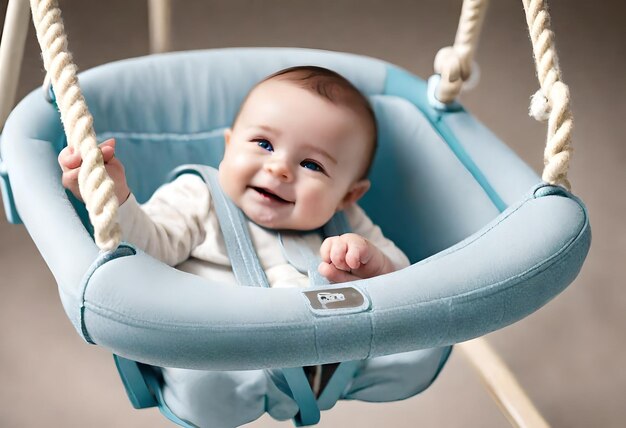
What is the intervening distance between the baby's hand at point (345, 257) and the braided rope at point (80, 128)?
0.25 meters

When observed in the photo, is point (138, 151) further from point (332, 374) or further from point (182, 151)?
point (332, 374)

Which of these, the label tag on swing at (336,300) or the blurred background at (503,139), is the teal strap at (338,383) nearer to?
the label tag on swing at (336,300)

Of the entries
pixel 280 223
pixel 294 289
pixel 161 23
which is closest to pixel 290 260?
pixel 280 223

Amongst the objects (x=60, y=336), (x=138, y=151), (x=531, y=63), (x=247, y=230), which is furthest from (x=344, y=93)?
(x=531, y=63)

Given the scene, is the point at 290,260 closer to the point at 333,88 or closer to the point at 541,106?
the point at 333,88

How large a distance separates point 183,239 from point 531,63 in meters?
1.52

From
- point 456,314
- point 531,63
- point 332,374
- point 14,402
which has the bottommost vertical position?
point 14,402

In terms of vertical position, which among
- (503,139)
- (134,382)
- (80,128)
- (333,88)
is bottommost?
(503,139)

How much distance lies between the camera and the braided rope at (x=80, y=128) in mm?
795

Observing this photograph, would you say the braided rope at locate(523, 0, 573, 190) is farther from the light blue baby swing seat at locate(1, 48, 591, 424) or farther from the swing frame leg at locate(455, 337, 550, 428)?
the swing frame leg at locate(455, 337, 550, 428)

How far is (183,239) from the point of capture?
111cm

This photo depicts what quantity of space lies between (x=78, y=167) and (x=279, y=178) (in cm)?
26

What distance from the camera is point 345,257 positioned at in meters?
0.99

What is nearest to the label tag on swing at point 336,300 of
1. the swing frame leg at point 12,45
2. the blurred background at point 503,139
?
the swing frame leg at point 12,45
